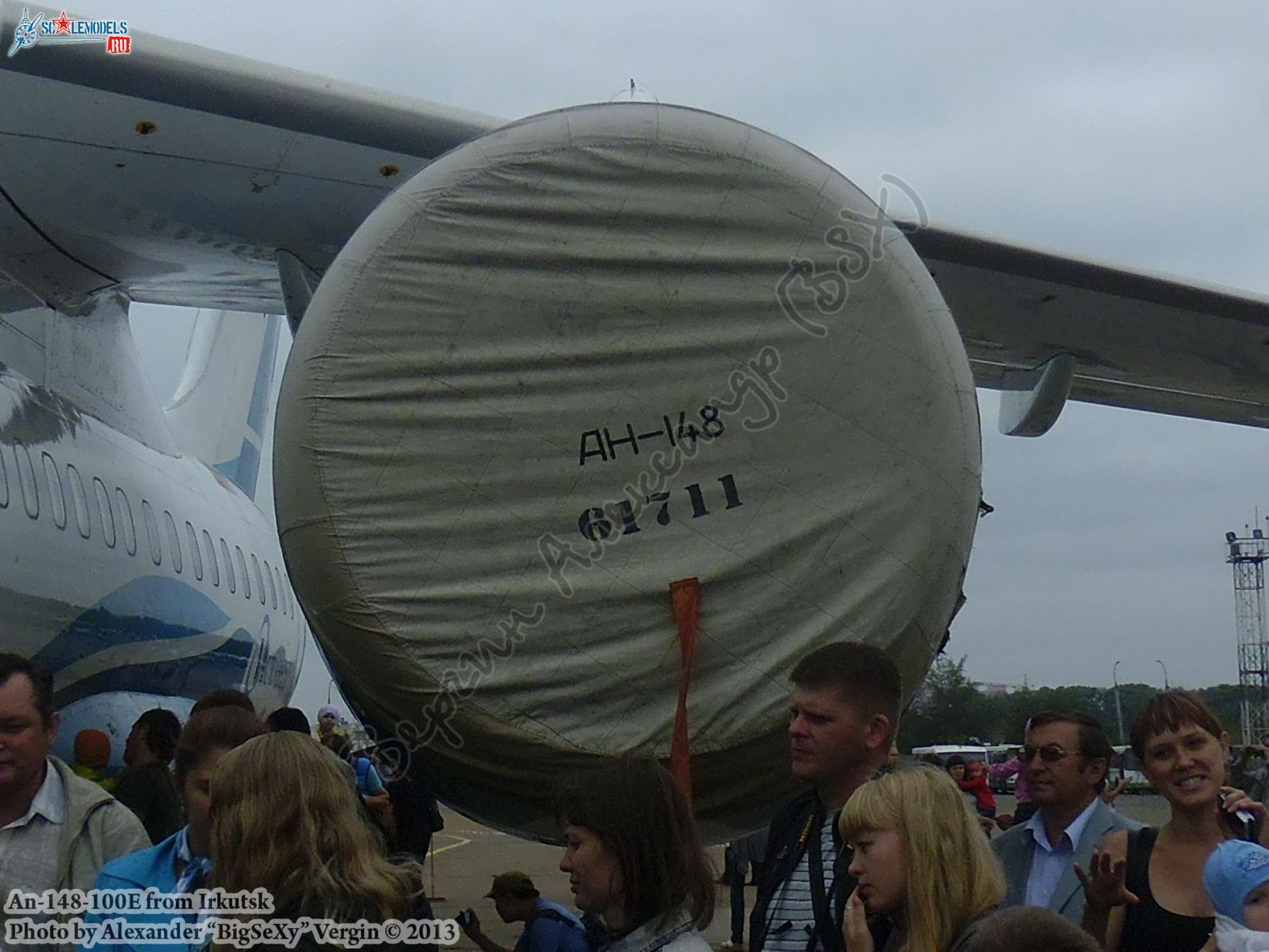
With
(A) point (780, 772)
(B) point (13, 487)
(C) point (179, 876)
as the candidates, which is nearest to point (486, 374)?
(A) point (780, 772)

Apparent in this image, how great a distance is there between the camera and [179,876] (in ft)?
9.61

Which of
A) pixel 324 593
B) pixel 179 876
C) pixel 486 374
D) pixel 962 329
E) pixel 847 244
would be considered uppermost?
pixel 962 329

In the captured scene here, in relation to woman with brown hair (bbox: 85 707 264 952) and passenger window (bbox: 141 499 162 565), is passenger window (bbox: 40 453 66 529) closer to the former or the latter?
passenger window (bbox: 141 499 162 565)

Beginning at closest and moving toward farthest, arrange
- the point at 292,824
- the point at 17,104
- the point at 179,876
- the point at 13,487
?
the point at 292,824 < the point at 179,876 < the point at 17,104 < the point at 13,487

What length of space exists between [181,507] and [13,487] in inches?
127

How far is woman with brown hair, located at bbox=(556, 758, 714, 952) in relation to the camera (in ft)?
9.50

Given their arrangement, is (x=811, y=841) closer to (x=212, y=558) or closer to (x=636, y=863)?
(x=636, y=863)

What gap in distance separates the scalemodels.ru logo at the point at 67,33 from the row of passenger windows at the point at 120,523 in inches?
87.9

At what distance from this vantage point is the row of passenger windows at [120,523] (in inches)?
302

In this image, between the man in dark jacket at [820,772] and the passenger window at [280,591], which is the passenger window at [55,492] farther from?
the man in dark jacket at [820,772]

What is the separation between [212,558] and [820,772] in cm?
861

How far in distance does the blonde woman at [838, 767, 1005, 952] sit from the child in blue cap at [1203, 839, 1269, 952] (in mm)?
438

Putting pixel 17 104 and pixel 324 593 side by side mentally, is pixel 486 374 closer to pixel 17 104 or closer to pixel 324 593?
pixel 324 593

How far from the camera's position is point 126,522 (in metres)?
9.26
